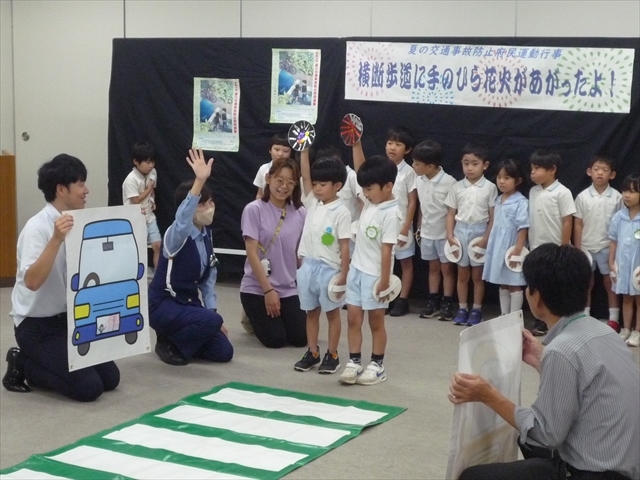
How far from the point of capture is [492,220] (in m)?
6.38

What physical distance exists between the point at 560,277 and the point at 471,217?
154 inches

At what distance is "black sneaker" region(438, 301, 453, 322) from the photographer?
6590 mm

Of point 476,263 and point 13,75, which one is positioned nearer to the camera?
point 476,263

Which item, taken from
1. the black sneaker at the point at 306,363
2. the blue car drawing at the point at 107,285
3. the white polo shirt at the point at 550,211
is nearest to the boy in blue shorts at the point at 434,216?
the white polo shirt at the point at 550,211

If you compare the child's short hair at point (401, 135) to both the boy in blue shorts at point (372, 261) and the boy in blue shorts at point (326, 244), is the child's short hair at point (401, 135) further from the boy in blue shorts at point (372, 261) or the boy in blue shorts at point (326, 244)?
the boy in blue shorts at point (372, 261)

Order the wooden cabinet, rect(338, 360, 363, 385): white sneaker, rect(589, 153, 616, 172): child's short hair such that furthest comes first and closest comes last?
the wooden cabinet → rect(589, 153, 616, 172): child's short hair → rect(338, 360, 363, 385): white sneaker

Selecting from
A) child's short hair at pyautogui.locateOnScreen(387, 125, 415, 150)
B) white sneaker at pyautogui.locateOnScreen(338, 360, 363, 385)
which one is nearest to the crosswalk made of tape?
white sneaker at pyautogui.locateOnScreen(338, 360, 363, 385)

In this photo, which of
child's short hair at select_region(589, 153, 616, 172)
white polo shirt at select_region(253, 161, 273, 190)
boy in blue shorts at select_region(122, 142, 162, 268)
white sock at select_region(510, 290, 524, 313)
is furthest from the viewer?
boy in blue shorts at select_region(122, 142, 162, 268)

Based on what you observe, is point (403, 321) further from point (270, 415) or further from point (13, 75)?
point (13, 75)

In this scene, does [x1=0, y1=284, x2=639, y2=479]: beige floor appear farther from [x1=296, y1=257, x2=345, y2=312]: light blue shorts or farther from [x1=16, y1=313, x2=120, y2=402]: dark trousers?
[x1=296, y1=257, x2=345, y2=312]: light blue shorts

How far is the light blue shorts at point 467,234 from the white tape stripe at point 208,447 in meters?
2.99

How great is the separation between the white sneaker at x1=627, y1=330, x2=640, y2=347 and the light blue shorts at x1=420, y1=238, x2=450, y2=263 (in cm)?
139

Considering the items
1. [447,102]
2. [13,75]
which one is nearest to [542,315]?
[447,102]

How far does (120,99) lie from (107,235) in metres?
3.90
